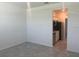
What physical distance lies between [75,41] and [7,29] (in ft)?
9.13

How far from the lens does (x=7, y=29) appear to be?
5000 mm

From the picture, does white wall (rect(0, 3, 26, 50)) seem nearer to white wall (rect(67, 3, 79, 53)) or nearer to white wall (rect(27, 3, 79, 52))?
white wall (rect(27, 3, 79, 52))

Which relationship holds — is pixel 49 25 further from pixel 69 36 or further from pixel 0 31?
pixel 0 31

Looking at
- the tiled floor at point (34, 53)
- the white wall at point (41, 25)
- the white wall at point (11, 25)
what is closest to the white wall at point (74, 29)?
the tiled floor at point (34, 53)

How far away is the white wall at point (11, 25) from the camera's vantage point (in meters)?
4.79

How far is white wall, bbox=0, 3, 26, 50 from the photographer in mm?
4789

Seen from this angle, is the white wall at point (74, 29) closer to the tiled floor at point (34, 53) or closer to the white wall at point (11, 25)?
the tiled floor at point (34, 53)

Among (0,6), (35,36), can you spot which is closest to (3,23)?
(0,6)

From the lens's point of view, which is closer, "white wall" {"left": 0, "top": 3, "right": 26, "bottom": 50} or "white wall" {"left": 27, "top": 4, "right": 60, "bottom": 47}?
"white wall" {"left": 0, "top": 3, "right": 26, "bottom": 50}

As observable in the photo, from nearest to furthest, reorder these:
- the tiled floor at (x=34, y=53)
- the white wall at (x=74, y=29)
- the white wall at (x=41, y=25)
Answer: the tiled floor at (x=34, y=53) → the white wall at (x=74, y=29) → the white wall at (x=41, y=25)

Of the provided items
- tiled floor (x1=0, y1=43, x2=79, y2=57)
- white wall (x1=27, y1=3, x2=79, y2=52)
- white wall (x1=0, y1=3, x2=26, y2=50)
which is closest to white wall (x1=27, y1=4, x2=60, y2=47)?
white wall (x1=27, y1=3, x2=79, y2=52)

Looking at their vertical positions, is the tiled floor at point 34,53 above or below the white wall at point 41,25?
below

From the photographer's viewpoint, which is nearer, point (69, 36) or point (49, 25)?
point (69, 36)

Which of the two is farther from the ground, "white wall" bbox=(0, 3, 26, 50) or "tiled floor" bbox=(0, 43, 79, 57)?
"white wall" bbox=(0, 3, 26, 50)
